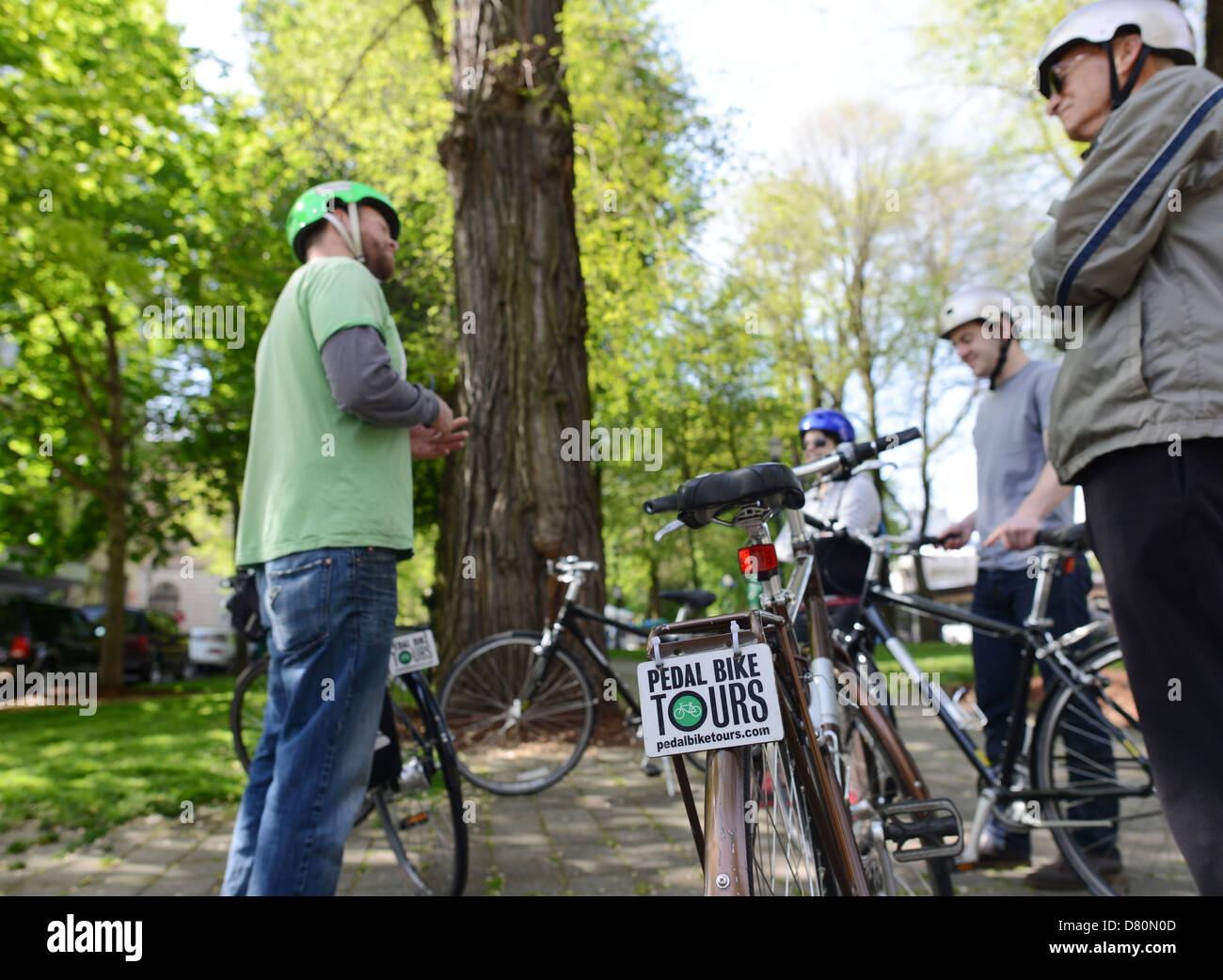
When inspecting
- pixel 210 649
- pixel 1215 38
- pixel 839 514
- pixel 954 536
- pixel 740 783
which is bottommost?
pixel 210 649

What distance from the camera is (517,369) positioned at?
7383 mm

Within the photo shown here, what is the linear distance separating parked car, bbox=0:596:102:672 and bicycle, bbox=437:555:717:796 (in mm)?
16720

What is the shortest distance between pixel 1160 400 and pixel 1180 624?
51 centimetres

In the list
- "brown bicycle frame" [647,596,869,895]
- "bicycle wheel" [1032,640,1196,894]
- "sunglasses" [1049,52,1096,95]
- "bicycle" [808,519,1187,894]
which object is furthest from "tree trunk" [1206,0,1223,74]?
"brown bicycle frame" [647,596,869,895]

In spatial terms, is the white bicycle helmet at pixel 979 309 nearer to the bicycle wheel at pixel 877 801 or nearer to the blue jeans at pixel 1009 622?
the blue jeans at pixel 1009 622

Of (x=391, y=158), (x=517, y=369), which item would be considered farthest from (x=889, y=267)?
(x=517, y=369)

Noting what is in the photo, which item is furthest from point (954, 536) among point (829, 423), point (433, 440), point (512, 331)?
point (512, 331)

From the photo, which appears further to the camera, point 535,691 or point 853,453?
point 535,691

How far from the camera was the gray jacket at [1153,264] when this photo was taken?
2.13m

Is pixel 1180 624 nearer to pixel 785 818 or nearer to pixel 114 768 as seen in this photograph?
pixel 785 818

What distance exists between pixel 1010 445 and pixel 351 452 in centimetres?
295

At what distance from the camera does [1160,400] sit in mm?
2146

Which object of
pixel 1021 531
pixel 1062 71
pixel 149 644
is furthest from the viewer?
pixel 149 644

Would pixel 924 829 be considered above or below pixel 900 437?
below
